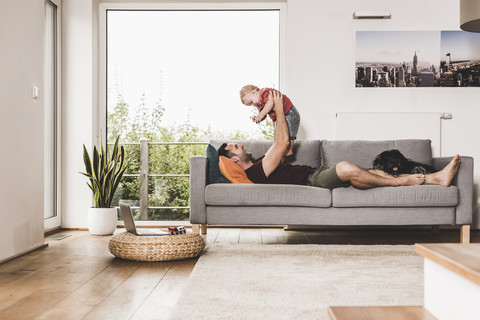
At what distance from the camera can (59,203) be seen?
434 cm

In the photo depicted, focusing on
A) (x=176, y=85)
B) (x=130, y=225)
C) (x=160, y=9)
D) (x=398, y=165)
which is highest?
(x=160, y=9)

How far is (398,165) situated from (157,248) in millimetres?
1904

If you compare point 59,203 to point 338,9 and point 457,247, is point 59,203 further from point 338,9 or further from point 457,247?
point 457,247

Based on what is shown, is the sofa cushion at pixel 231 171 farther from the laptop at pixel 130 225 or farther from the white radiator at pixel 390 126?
the white radiator at pixel 390 126

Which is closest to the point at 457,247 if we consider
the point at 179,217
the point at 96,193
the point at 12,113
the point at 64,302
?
the point at 64,302

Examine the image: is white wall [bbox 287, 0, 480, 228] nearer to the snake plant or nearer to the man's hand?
the man's hand

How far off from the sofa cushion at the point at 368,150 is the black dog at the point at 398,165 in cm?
35

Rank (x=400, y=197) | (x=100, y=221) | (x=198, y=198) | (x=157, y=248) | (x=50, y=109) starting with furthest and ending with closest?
(x=50, y=109)
(x=100, y=221)
(x=198, y=198)
(x=400, y=197)
(x=157, y=248)

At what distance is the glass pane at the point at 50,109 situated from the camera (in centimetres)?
417

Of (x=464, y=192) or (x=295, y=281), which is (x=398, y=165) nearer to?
(x=464, y=192)

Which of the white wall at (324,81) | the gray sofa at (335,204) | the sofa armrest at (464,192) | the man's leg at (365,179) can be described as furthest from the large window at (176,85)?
the sofa armrest at (464,192)

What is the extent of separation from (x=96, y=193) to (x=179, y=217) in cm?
94

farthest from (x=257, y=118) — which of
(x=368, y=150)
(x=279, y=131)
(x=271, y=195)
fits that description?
(x=368, y=150)

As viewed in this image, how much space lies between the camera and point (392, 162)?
356 cm
